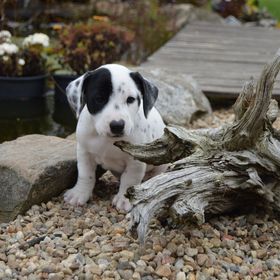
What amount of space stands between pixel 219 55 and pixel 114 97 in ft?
17.9

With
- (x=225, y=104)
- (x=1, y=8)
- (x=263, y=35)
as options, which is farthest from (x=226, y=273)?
(x=263, y=35)

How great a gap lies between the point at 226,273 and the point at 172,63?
5.18 metres

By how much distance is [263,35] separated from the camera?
429 inches

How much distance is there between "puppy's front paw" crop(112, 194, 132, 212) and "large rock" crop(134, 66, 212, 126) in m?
1.89

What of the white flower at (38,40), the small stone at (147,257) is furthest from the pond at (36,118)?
the small stone at (147,257)

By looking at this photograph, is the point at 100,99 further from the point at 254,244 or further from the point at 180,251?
the point at 254,244

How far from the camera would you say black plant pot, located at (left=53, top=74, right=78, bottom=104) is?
6.84 m

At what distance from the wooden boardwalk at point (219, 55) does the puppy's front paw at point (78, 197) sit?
2.98 metres

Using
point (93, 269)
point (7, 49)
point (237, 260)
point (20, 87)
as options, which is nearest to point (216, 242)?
point (237, 260)

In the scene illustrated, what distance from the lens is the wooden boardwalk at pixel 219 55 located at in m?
7.11

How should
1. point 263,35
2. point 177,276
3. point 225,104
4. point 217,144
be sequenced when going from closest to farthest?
point 177,276 → point 217,144 → point 225,104 → point 263,35

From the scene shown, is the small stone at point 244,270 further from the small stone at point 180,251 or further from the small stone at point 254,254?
the small stone at point 180,251

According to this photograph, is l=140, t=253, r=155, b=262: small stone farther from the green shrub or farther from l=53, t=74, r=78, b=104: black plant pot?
the green shrub

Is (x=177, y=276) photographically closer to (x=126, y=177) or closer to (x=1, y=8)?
(x=126, y=177)
